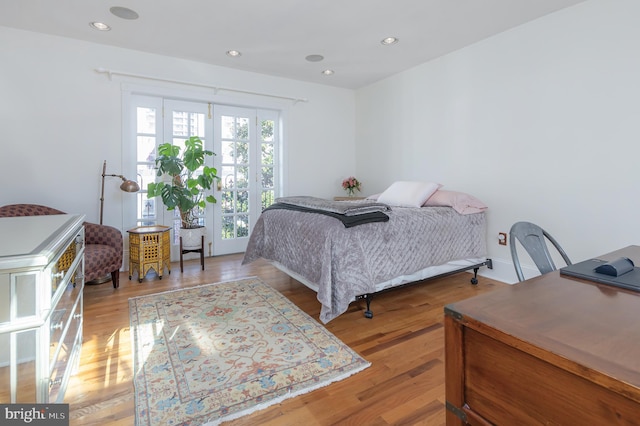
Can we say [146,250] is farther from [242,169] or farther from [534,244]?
[534,244]

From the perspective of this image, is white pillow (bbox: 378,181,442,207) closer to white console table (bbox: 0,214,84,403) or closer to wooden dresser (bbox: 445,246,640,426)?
wooden dresser (bbox: 445,246,640,426)

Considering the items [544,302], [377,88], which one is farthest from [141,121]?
[544,302]

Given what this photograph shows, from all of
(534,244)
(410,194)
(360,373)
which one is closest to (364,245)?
(360,373)

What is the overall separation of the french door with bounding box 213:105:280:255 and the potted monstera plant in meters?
0.47

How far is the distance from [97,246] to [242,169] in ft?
6.81

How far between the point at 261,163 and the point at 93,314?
9.32ft

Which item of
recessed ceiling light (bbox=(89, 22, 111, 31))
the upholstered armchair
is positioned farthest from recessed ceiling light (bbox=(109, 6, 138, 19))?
the upholstered armchair

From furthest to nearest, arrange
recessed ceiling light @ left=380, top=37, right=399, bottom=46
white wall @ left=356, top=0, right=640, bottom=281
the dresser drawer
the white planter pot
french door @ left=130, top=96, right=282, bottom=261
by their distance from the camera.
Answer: french door @ left=130, top=96, right=282, bottom=261 → the white planter pot → recessed ceiling light @ left=380, top=37, right=399, bottom=46 → white wall @ left=356, top=0, right=640, bottom=281 → the dresser drawer

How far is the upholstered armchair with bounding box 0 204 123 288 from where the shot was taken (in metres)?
2.74

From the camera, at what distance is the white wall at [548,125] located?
8.13ft

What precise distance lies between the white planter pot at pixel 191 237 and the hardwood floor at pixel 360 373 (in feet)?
2.11

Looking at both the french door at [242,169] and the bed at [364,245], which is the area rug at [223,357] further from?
the french door at [242,169]

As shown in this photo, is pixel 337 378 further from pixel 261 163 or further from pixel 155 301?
pixel 261 163

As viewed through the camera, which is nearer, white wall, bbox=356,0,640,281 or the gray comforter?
the gray comforter
